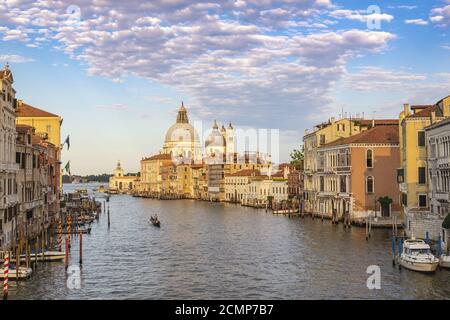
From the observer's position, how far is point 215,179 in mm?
114000

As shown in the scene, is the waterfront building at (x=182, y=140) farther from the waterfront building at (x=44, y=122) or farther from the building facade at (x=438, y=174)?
the building facade at (x=438, y=174)

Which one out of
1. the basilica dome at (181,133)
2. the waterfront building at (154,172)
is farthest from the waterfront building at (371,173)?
the basilica dome at (181,133)

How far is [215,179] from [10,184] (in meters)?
83.5

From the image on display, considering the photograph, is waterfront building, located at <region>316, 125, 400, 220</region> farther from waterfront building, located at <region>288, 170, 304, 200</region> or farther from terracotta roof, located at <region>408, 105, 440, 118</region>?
waterfront building, located at <region>288, 170, 304, 200</region>

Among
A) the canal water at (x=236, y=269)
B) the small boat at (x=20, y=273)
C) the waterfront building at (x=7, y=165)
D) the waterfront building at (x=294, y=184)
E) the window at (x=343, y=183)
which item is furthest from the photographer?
the waterfront building at (x=294, y=184)

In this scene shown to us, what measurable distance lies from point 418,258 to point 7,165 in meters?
20.3

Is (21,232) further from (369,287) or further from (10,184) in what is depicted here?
(369,287)

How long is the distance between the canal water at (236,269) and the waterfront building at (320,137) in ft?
43.0

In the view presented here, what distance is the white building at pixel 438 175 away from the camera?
30.4 meters

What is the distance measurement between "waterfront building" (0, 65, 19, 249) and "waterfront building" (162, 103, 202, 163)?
134961mm

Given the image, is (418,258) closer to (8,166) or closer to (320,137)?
(8,166)

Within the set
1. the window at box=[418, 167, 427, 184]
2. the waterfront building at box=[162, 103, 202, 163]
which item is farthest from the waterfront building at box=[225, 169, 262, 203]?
the waterfront building at box=[162, 103, 202, 163]

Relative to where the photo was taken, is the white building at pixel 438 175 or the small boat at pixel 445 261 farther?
the white building at pixel 438 175
